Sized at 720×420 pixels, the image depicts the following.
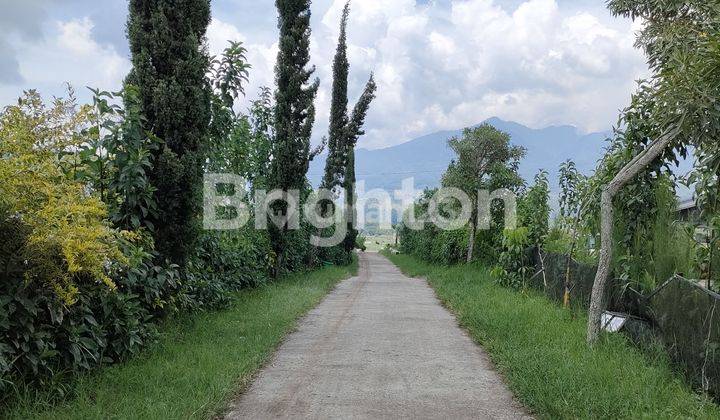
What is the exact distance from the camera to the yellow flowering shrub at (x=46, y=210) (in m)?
4.55

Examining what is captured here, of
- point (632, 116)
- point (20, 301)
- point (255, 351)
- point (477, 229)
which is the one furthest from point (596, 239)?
point (477, 229)

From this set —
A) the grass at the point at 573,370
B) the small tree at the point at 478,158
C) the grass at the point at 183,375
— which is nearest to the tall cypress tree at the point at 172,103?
the grass at the point at 183,375

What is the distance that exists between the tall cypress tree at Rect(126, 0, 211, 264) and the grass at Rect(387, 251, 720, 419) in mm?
4663

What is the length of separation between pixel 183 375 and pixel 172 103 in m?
3.88

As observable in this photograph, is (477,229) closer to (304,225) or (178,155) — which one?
(304,225)

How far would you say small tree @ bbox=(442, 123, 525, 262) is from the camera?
20875 millimetres

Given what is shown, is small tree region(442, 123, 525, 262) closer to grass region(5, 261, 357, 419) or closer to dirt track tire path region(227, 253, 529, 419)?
dirt track tire path region(227, 253, 529, 419)

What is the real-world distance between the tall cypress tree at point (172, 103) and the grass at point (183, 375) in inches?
53.9

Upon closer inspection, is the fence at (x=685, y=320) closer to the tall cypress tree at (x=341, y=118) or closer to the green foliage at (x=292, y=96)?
the green foliage at (x=292, y=96)

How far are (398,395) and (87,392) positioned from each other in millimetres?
2842

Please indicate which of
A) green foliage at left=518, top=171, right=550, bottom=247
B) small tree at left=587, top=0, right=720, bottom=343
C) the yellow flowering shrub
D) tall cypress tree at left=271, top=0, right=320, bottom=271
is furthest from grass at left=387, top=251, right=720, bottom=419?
tall cypress tree at left=271, top=0, right=320, bottom=271

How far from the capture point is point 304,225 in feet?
76.1

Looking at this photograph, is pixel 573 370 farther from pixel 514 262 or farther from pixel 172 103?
pixel 514 262

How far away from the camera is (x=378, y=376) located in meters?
6.22
